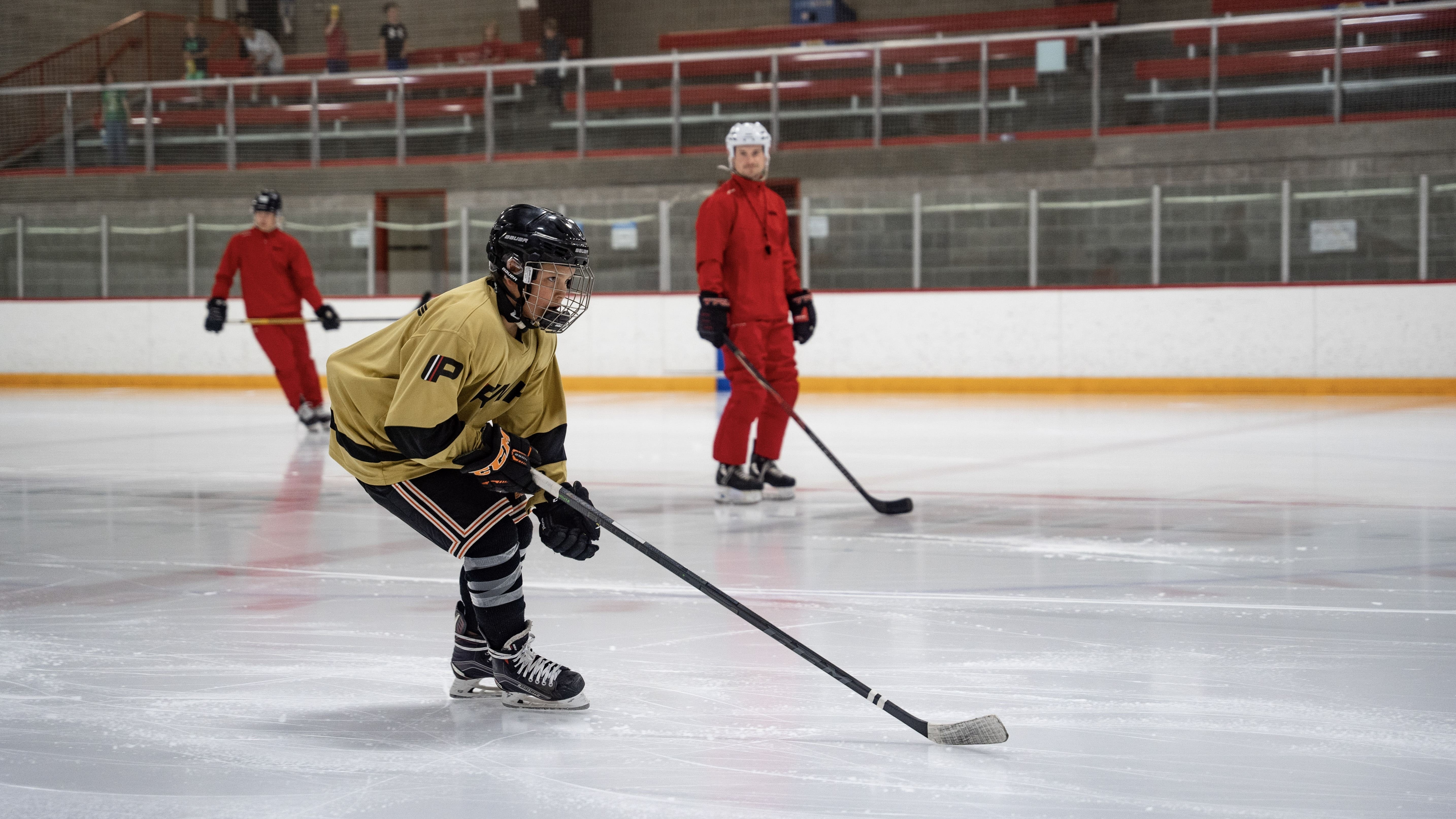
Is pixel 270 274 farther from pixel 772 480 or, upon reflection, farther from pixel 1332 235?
pixel 1332 235

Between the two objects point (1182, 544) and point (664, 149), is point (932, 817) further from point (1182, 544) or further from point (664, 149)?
point (664, 149)

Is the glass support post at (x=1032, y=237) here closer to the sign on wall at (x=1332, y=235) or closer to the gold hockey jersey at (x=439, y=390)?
the sign on wall at (x=1332, y=235)

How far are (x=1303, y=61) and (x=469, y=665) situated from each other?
11.1 meters

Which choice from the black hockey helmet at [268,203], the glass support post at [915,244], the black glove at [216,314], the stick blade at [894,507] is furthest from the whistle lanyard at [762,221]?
the glass support post at [915,244]

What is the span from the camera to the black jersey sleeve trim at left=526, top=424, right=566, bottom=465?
2.51 m

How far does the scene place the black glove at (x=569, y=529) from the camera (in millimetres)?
2305

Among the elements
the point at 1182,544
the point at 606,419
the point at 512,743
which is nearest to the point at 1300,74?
the point at 606,419

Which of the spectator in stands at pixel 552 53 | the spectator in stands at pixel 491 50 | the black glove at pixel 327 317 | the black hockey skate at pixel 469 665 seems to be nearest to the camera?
the black hockey skate at pixel 469 665

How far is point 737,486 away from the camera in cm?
520

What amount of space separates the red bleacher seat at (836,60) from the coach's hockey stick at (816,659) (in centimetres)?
1082

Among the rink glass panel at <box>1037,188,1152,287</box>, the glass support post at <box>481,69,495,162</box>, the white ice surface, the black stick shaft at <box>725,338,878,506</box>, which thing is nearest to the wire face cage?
the white ice surface

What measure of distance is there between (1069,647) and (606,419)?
6421 millimetres

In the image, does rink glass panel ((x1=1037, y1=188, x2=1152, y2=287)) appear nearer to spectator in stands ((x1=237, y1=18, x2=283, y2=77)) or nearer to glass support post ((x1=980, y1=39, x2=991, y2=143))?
glass support post ((x1=980, y1=39, x2=991, y2=143))

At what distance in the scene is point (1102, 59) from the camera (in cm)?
1203
